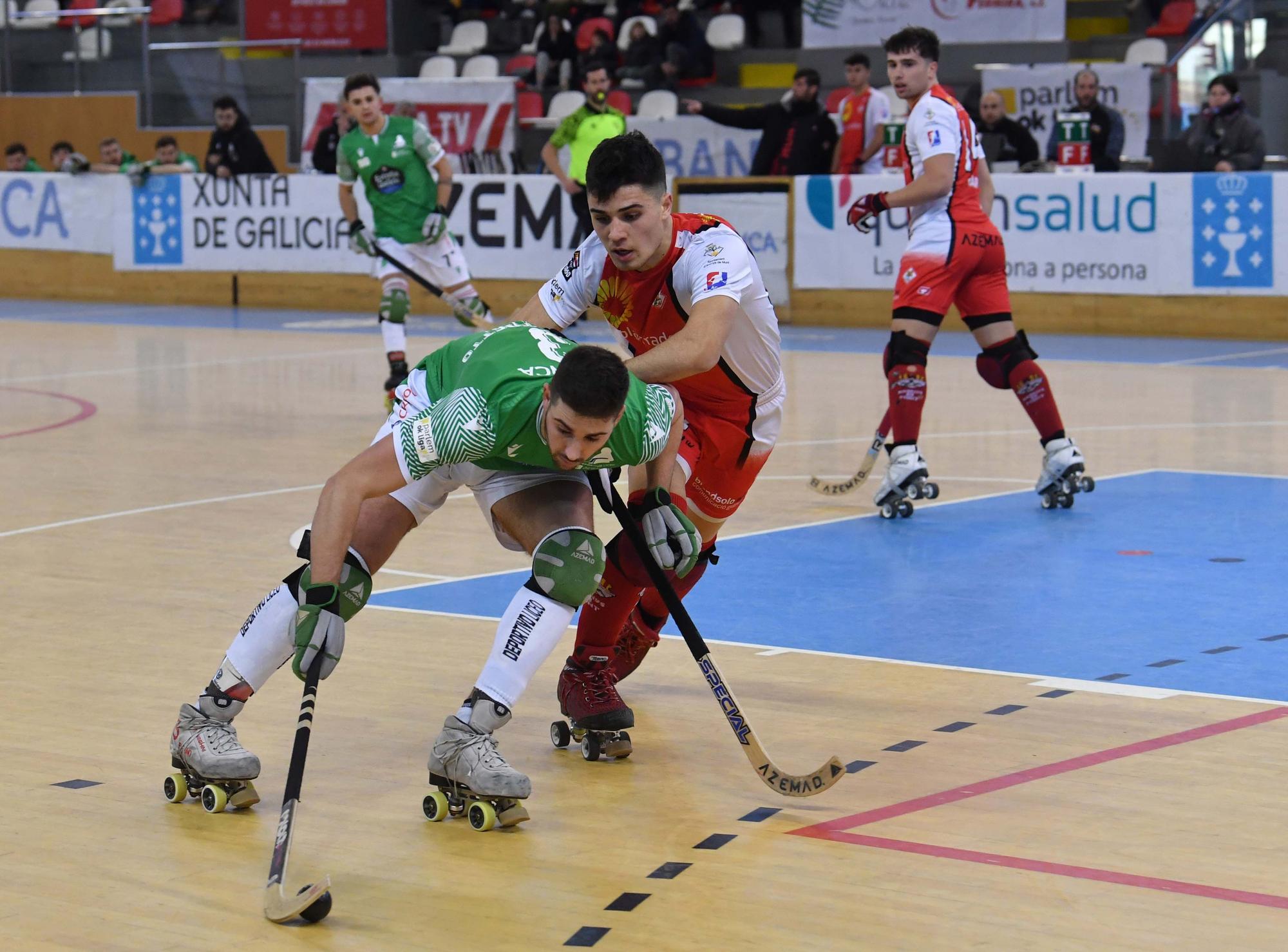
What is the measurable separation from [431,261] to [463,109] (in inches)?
377

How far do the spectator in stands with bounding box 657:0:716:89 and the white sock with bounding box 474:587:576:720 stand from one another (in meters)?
19.3

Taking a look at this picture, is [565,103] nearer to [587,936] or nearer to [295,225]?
[295,225]

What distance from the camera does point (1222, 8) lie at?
20.5 m

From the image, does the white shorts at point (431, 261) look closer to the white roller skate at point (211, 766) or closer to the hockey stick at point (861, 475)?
A: the hockey stick at point (861, 475)

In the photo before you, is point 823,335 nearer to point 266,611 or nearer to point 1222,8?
point 1222,8

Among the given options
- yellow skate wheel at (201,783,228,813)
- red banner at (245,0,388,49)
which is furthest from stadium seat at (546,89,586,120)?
yellow skate wheel at (201,783,228,813)

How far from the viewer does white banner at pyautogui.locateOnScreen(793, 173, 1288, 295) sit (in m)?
16.7

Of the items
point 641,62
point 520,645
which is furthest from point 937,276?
point 641,62

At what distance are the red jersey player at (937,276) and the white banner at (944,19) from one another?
41.3 feet

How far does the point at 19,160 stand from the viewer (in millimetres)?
23781

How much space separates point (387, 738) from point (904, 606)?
99.0 inches

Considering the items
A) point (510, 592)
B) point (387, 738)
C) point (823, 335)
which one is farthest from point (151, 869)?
point (823, 335)

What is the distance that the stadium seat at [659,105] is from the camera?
74.9ft

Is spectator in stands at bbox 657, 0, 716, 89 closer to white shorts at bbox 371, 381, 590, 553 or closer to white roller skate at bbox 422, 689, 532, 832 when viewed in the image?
white shorts at bbox 371, 381, 590, 553
